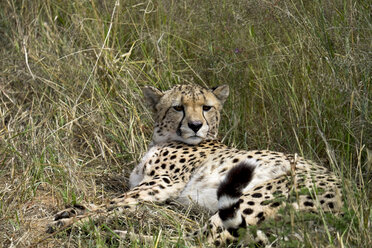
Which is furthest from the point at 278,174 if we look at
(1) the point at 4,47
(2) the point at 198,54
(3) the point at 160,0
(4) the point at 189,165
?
(1) the point at 4,47

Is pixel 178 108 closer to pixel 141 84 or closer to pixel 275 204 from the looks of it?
pixel 141 84

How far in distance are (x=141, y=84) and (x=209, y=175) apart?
3.88ft

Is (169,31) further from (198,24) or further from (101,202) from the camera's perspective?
(101,202)

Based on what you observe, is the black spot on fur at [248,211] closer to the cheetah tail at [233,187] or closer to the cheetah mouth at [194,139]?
the cheetah tail at [233,187]

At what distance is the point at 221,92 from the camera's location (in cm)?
356

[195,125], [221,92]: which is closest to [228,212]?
[195,125]

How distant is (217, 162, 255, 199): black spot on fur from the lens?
6.93 ft

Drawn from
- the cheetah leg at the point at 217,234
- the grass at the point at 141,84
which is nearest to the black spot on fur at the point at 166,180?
the grass at the point at 141,84

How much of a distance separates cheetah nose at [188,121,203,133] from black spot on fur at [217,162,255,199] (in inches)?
47.4

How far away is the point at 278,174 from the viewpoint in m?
2.82

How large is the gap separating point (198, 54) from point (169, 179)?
1.08 m

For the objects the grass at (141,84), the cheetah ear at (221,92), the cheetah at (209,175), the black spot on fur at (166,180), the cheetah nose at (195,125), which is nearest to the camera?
the cheetah at (209,175)

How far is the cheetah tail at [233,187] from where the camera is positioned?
212cm

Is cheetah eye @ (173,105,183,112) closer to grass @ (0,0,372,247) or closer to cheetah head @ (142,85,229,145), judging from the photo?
cheetah head @ (142,85,229,145)
